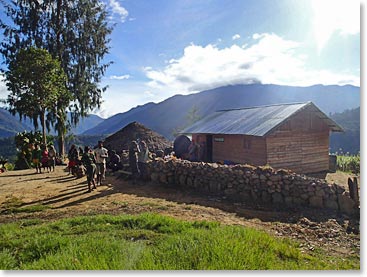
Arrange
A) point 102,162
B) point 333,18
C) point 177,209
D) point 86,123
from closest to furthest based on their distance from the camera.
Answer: point 333,18 < point 177,209 < point 102,162 < point 86,123

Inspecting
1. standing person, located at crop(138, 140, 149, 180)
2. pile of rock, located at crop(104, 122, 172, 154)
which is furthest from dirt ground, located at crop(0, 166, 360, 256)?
pile of rock, located at crop(104, 122, 172, 154)

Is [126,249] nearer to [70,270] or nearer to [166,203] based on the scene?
[70,270]

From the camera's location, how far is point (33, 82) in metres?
14.4

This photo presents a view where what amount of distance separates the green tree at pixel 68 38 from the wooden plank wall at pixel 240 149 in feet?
30.3

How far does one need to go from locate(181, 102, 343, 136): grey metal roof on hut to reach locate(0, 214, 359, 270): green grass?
25.8 ft

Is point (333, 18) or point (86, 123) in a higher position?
point (333, 18)

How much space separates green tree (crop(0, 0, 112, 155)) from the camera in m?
16.1

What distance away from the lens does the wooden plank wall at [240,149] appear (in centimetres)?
1230

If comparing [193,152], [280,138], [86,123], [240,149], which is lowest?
[193,152]

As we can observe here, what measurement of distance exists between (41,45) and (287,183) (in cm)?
1632

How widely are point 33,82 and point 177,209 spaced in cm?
1212

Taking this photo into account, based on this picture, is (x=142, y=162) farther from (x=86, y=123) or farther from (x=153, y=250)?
(x=86, y=123)

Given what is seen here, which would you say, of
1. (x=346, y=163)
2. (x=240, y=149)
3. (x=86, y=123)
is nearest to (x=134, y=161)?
(x=240, y=149)

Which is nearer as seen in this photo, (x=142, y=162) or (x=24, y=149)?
(x=142, y=162)
